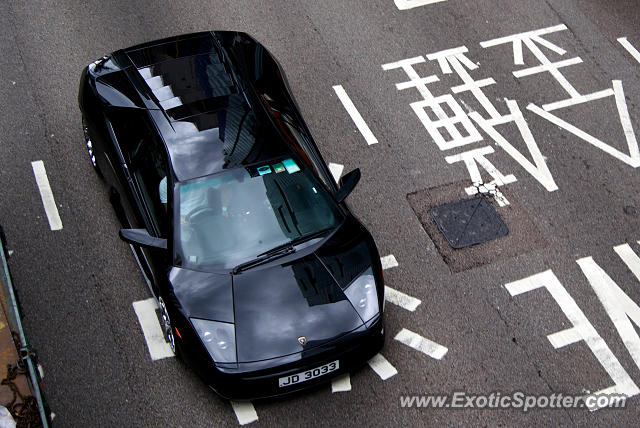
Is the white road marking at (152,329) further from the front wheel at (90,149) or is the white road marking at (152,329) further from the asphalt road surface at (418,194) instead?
the front wheel at (90,149)

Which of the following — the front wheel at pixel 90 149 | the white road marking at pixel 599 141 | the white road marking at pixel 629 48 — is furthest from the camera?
the white road marking at pixel 629 48

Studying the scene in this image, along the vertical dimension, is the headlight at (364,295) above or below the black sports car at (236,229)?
below

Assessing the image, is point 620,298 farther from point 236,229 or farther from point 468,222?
point 236,229

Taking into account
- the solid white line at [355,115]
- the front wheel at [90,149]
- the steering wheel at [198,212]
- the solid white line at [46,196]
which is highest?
the steering wheel at [198,212]

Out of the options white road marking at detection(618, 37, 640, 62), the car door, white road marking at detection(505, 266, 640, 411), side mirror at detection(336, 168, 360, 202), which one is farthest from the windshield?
white road marking at detection(618, 37, 640, 62)

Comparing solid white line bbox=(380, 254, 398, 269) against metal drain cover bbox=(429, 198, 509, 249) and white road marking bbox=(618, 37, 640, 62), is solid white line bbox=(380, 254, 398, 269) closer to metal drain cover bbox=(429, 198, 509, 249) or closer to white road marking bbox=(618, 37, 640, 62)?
metal drain cover bbox=(429, 198, 509, 249)

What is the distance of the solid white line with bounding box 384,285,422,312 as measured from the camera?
24.4 ft

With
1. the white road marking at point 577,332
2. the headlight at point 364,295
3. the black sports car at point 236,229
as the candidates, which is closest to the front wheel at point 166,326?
the black sports car at point 236,229

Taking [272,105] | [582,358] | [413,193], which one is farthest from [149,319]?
[582,358]

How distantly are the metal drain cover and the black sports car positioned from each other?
143cm

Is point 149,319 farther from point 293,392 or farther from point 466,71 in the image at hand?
point 466,71

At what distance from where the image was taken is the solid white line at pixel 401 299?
24.4 ft

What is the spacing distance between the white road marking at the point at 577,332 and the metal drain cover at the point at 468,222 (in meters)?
0.68

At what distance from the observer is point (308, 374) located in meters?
6.33
